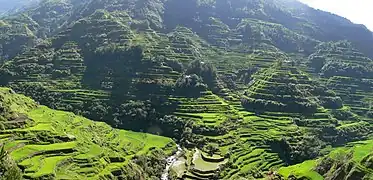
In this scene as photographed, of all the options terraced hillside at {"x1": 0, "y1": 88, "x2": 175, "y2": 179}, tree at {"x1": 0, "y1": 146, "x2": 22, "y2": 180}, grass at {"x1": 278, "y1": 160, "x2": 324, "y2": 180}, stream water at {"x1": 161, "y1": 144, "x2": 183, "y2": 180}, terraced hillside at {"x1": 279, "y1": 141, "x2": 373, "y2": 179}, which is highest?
terraced hillside at {"x1": 279, "y1": 141, "x2": 373, "y2": 179}

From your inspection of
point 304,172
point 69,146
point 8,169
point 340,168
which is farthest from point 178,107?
point 340,168

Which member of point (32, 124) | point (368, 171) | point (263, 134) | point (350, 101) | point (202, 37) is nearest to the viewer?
point (368, 171)

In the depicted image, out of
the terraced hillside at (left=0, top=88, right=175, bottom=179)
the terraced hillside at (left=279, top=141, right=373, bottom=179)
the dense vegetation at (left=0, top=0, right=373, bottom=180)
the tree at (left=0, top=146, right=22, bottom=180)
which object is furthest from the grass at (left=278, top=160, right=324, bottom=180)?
the tree at (left=0, top=146, right=22, bottom=180)

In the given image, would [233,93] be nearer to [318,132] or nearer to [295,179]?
[318,132]

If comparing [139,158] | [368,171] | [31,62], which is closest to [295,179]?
[368,171]

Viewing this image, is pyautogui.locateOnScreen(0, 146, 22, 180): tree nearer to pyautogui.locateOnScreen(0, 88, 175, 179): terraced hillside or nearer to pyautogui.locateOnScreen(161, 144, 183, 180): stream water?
→ pyautogui.locateOnScreen(0, 88, 175, 179): terraced hillside
